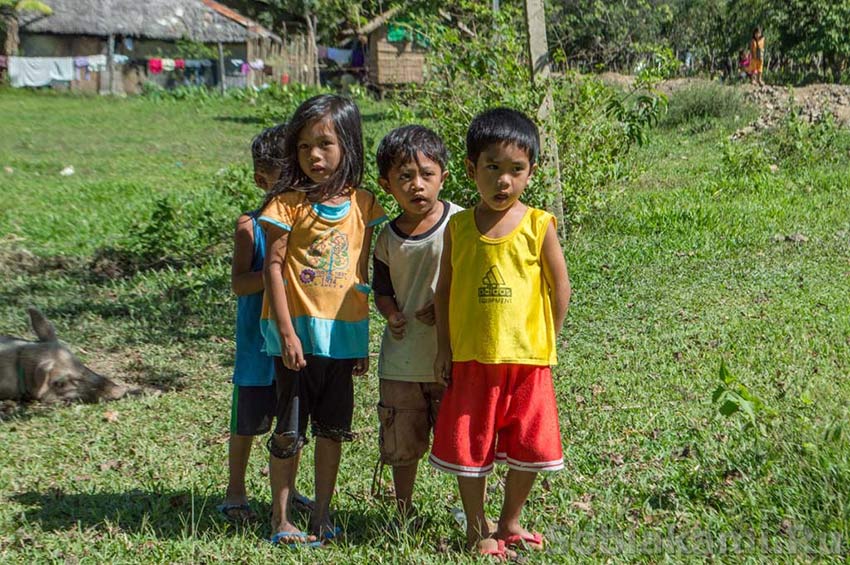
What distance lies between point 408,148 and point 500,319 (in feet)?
2.08

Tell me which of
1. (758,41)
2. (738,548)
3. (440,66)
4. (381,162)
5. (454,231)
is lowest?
(738,548)

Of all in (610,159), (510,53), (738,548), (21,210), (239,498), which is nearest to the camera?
(738,548)

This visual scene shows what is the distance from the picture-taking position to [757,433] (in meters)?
4.12

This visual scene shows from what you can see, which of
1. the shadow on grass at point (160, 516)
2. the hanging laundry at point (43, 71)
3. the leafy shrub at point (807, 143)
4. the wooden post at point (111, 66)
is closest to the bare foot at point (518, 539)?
the shadow on grass at point (160, 516)

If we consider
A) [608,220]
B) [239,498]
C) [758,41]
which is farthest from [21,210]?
[758,41]

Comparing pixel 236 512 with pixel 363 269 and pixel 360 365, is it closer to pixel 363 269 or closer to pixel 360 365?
pixel 360 365

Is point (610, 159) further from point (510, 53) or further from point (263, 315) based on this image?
point (263, 315)

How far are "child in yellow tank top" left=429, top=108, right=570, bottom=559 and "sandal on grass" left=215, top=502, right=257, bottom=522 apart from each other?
3.05 feet

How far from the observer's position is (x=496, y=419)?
11.4 feet

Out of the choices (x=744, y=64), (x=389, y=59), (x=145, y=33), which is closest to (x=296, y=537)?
(x=744, y=64)

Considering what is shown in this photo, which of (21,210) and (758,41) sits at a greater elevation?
(758,41)

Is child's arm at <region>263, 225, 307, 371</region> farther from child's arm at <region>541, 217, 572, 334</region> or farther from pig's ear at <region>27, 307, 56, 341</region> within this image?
pig's ear at <region>27, 307, 56, 341</region>

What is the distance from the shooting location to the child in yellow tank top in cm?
340

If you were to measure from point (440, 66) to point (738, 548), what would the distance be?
5723 mm
